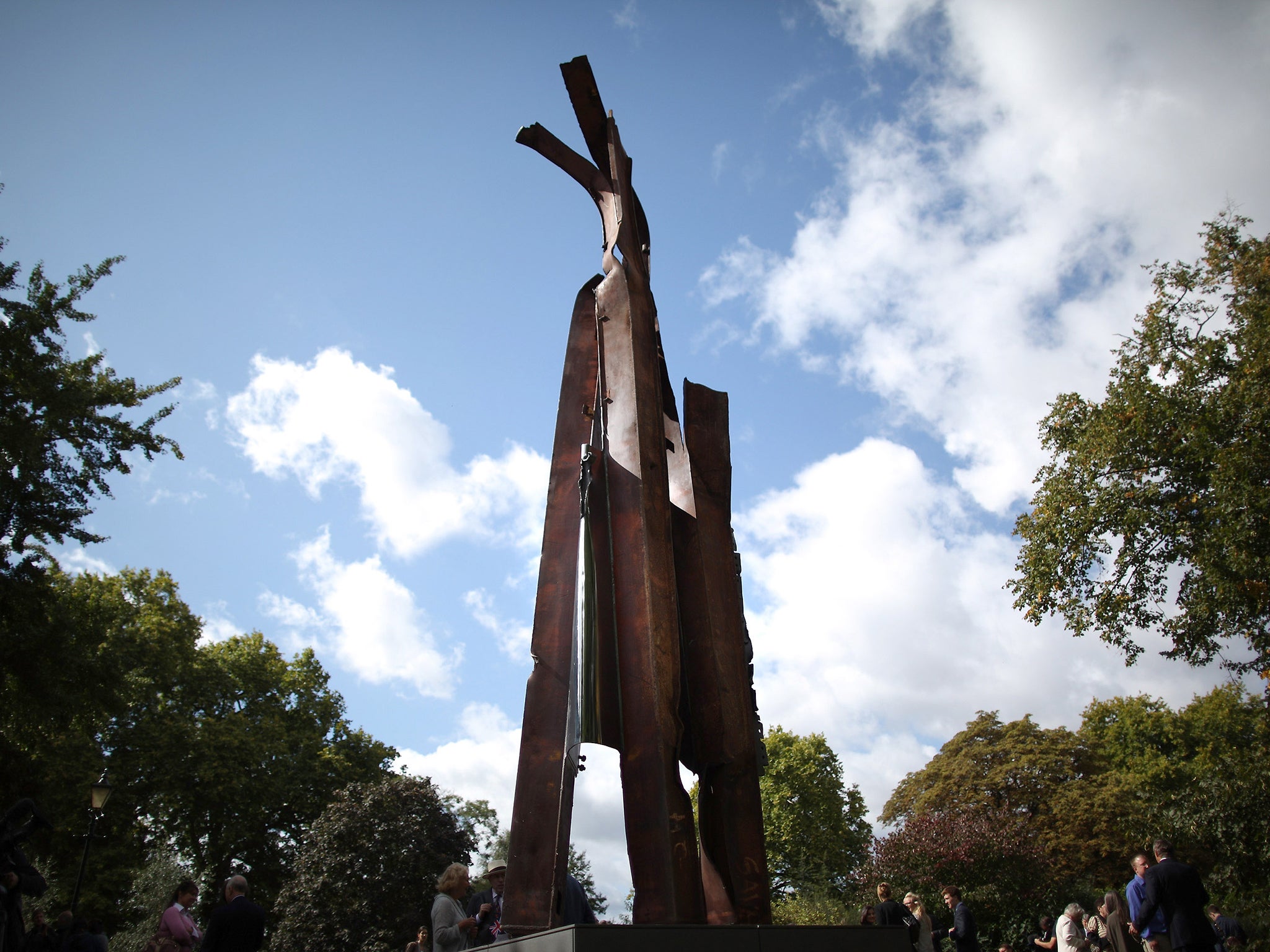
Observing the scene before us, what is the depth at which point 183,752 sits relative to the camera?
78.7 feet

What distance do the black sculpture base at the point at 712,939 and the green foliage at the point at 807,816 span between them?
34377 millimetres

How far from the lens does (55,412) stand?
46.1 ft

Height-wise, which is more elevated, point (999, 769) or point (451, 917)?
point (999, 769)

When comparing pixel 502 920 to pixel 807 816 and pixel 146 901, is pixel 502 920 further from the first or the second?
pixel 807 816

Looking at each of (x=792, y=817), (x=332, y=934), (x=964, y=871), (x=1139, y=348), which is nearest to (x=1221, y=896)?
(x=964, y=871)

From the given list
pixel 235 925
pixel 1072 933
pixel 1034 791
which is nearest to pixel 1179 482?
pixel 1072 933

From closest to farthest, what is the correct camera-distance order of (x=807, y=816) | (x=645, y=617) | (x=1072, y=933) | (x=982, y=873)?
(x=645, y=617) < (x=1072, y=933) < (x=982, y=873) < (x=807, y=816)

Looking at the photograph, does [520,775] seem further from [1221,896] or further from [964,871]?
[1221,896]

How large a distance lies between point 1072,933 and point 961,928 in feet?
3.75

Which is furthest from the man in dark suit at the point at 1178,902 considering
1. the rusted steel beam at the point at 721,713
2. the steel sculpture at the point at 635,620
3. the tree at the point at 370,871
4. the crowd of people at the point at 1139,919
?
the tree at the point at 370,871

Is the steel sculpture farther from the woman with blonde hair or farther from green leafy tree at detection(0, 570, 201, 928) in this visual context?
green leafy tree at detection(0, 570, 201, 928)

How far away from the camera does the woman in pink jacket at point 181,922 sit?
7098mm

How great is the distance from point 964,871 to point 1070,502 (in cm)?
1067

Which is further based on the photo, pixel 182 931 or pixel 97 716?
pixel 97 716
